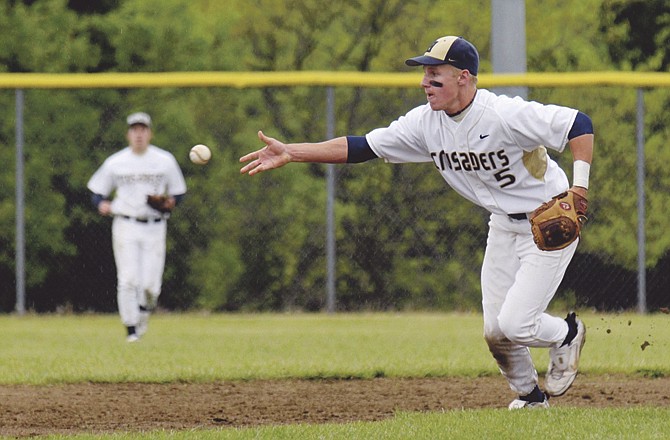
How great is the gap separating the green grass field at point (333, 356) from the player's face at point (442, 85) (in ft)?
4.98

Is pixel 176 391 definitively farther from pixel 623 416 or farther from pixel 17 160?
pixel 17 160

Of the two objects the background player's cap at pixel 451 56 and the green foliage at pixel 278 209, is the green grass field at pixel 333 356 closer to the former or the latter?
the green foliage at pixel 278 209

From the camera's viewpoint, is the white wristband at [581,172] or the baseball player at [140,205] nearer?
the white wristband at [581,172]

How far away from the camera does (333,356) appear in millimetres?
9594

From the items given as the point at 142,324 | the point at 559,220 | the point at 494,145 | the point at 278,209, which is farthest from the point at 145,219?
the point at 559,220

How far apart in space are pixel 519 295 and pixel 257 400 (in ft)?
6.09

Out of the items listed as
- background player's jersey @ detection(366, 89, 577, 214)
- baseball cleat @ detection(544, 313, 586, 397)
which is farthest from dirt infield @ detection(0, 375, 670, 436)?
background player's jersey @ detection(366, 89, 577, 214)

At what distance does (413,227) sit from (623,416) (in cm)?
650

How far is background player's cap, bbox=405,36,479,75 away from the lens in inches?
248

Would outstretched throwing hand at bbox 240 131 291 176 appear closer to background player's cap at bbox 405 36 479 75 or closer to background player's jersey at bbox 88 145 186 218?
background player's cap at bbox 405 36 479 75

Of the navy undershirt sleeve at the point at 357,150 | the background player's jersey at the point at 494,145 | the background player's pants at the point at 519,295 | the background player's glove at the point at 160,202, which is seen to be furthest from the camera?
the background player's glove at the point at 160,202

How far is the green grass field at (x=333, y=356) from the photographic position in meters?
5.88

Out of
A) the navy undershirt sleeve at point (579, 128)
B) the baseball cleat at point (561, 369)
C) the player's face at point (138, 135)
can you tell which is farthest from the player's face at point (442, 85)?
the player's face at point (138, 135)

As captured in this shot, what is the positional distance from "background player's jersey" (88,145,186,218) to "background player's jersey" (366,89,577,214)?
4805 mm
